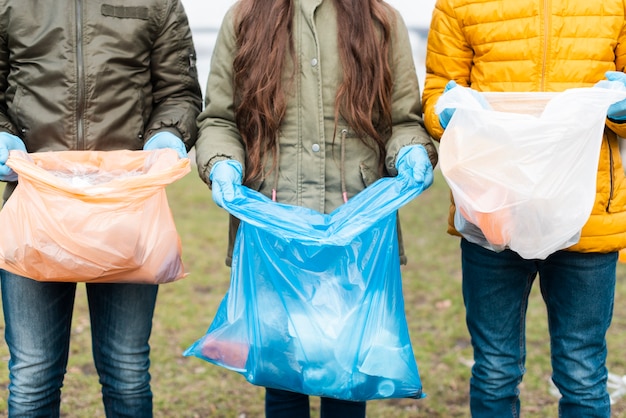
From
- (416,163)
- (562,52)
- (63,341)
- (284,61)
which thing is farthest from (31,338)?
(562,52)

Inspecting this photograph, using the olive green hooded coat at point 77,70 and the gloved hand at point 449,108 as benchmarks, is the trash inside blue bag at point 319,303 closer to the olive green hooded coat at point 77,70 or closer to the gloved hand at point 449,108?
the gloved hand at point 449,108

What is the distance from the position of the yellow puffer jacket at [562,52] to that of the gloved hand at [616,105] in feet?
0.14

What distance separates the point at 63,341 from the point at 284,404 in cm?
66

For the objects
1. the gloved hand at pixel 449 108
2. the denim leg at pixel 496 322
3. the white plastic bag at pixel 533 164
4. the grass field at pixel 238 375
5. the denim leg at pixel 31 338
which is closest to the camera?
the white plastic bag at pixel 533 164

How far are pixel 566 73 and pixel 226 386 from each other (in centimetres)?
212

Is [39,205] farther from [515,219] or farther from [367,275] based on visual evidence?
[515,219]

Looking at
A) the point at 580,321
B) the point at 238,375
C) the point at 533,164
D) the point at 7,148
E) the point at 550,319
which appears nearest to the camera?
the point at 533,164

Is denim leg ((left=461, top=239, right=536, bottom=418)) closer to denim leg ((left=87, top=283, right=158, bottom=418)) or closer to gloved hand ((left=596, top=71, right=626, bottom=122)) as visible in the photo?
gloved hand ((left=596, top=71, right=626, bottom=122))

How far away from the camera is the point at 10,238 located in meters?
2.18

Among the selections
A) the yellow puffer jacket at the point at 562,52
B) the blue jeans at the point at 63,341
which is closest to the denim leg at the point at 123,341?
the blue jeans at the point at 63,341

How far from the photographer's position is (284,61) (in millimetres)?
2418

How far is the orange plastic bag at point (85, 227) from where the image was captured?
2141 millimetres

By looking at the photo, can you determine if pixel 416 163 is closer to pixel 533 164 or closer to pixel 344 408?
pixel 533 164

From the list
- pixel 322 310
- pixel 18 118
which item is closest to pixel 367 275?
pixel 322 310
